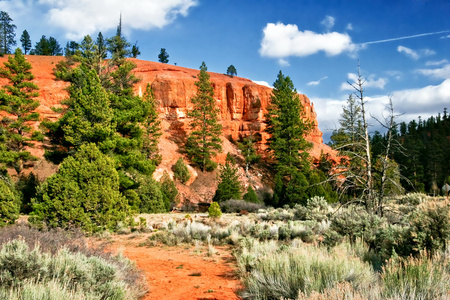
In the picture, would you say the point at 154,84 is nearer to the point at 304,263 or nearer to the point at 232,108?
the point at 232,108

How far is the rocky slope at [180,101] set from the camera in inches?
1758

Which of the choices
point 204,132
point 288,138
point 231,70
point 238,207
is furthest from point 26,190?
point 231,70

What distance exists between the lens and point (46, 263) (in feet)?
12.0

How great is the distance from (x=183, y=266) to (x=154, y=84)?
4920cm

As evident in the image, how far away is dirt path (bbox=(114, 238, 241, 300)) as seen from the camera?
4996 mm

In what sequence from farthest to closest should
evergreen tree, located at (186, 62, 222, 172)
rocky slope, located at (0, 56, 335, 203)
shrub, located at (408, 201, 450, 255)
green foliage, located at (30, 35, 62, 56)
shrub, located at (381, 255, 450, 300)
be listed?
green foliage, located at (30, 35, 62, 56)
rocky slope, located at (0, 56, 335, 203)
evergreen tree, located at (186, 62, 222, 172)
shrub, located at (408, 201, 450, 255)
shrub, located at (381, 255, 450, 300)

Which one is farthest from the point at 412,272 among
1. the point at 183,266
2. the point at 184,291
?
the point at 183,266

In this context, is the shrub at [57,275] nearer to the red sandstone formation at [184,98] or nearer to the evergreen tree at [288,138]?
the evergreen tree at [288,138]

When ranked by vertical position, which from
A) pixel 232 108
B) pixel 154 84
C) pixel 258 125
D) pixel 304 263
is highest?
pixel 154 84

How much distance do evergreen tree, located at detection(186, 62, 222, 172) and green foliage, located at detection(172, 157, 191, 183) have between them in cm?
369

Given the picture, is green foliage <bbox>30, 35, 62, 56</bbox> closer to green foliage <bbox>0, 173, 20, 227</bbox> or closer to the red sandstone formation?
the red sandstone formation

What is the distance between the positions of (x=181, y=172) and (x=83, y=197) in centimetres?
2862

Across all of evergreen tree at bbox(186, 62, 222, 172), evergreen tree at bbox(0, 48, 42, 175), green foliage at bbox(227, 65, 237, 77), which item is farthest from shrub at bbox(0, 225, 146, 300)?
green foliage at bbox(227, 65, 237, 77)

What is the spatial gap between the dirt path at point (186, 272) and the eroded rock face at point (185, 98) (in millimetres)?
39848
